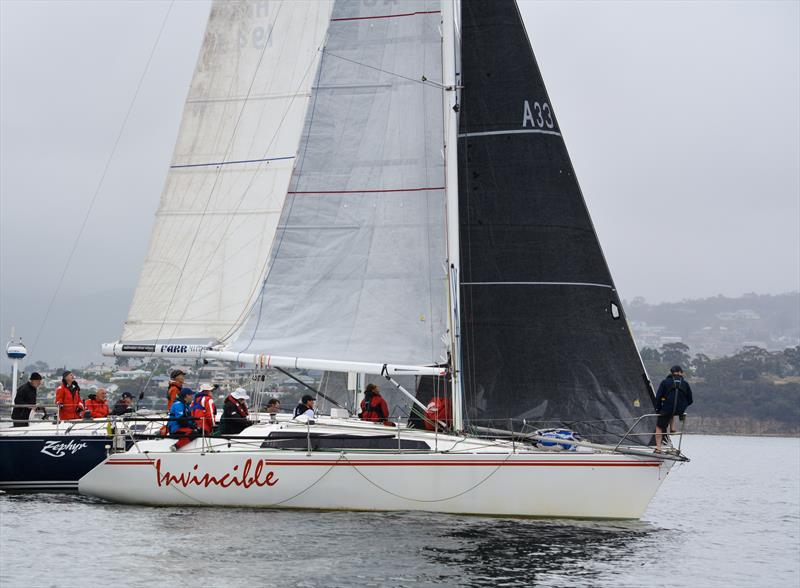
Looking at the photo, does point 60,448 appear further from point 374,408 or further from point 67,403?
point 374,408

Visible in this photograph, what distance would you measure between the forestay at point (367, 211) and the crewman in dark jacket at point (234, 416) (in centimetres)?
75

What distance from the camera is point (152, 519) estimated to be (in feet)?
52.6

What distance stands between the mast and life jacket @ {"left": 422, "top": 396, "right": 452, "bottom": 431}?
0.30 m

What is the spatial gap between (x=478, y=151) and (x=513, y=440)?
4.55m

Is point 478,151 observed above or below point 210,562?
above

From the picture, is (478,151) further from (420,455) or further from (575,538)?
(575,538)

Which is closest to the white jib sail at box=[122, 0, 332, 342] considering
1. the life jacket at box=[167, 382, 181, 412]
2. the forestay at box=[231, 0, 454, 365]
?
the life jacket at box=[167, 382, 181, 412]

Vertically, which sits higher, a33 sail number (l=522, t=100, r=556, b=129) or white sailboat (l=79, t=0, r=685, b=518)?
a33 sail number (l=522, t=100, r=556, b=129)

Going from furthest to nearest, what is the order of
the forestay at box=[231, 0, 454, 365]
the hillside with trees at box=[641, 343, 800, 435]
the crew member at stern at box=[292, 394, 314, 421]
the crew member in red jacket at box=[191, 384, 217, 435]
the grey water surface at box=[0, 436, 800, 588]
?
the hillside with trees at box=[641, 343, 800, 435] → the crew member at stern at box=[292, 394, 314, 421] → the forestay at box=[231, 0, 454, 365] → the crew member in red jacket at box=[191, 384, 217, 435] → the grey water surface at box=[0, 436, 800, 588]

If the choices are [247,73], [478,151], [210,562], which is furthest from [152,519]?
[247,73]

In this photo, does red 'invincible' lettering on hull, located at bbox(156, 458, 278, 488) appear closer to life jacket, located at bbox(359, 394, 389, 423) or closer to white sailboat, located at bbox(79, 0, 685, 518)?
white sailboat, located at bbox(79, 0, 685, 518)

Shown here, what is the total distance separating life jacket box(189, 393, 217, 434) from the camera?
17516 mm

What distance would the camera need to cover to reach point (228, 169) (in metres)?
23.5

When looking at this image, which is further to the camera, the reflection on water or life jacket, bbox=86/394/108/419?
life jacket, bbox=86/394/108/419
